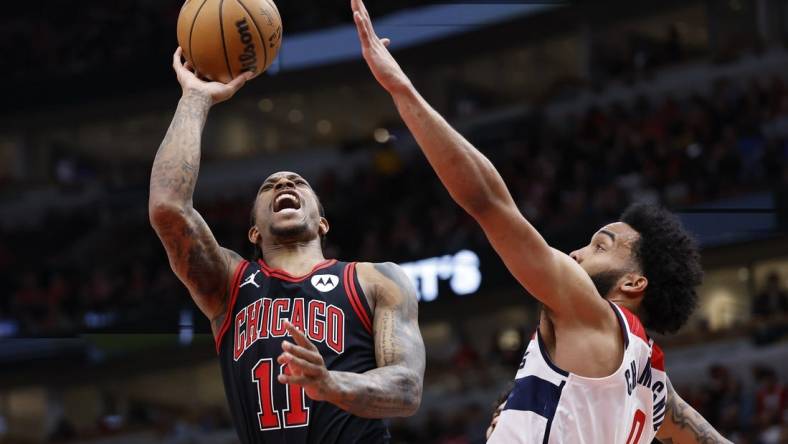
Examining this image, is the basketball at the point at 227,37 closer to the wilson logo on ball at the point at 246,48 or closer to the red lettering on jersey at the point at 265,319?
the wilson logo on ball at the point at 246,48

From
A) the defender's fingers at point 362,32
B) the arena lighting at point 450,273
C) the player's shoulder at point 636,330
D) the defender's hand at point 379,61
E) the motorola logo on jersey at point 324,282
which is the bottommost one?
the arena lighting at point 450,273

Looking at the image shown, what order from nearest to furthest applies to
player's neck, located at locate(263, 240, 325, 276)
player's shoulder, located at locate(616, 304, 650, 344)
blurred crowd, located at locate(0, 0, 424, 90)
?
player's shoulder, located at locate(616, 304, 650, 344)
player's neck, located at locate(263, 240, 325, 276)
blurred crowd, located at locate(0, 0, 424, 90)

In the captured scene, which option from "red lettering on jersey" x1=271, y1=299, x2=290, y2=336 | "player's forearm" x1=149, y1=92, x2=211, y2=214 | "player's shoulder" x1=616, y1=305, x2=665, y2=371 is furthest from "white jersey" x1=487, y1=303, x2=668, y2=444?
"player's forearm" x1=149, y1=92, x2=211, y2=214

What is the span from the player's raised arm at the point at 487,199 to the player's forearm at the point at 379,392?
24.7 inches

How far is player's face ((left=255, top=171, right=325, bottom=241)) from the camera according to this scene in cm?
490

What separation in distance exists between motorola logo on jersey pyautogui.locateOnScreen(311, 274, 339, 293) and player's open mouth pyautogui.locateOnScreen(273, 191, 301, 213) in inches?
15.0

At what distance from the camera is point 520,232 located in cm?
392

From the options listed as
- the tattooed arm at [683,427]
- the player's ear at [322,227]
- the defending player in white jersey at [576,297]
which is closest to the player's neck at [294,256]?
the player's ear at [322,227]

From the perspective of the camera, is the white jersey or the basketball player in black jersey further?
the basketball player in black jersey

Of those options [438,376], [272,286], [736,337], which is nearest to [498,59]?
[438,376]

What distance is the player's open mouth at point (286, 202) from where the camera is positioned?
4.95m

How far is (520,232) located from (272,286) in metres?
1.25

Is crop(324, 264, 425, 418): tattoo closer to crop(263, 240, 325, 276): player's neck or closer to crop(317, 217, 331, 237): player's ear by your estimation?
crop(263, 240, 325, 276): player's neck

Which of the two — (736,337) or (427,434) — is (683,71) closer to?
(736,337)
